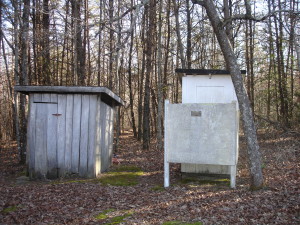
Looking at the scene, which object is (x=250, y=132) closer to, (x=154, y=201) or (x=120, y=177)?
(x=154, y=201)

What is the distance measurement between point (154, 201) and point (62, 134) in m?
3.92

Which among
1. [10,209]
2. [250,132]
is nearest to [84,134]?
[10,209]

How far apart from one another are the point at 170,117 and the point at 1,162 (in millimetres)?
8149

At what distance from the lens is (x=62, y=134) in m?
8.73

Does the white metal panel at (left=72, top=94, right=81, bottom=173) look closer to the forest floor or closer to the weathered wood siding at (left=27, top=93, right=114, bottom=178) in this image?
the weathered wood siding at (left=27, top=93, right=114, bottom=178)

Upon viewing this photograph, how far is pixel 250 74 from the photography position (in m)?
16.9

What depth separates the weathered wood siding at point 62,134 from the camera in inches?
341

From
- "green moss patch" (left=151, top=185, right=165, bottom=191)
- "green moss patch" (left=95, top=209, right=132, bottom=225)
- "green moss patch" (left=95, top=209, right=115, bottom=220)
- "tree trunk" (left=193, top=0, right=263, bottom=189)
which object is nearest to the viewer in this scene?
"green moss patch" (left=95, top=209, right=132, bottom=225)

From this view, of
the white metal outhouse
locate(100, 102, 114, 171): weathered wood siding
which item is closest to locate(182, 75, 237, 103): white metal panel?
the white metal outhouse

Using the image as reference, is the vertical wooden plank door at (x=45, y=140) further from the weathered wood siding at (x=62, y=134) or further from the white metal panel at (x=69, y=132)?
the white metal panel at (x=69, y=132)

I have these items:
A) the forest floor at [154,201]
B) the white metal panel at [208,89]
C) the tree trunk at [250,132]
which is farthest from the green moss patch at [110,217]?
the white metal panel at [208,89]

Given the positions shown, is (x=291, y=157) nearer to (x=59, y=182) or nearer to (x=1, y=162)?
(x=59, y=182)

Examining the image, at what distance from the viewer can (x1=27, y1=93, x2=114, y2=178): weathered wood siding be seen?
8.67 meters

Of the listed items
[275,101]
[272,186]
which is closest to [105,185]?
[272,186]
